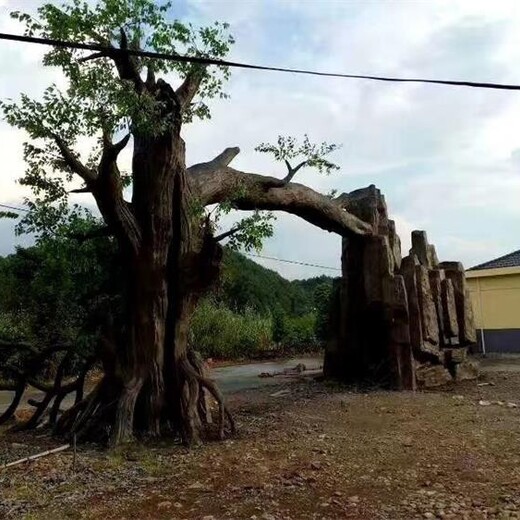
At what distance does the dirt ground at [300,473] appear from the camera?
4.61 m

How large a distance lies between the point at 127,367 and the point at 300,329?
15.3m

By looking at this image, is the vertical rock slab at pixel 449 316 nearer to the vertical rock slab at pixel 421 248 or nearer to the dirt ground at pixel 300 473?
the vertical rock slab at pixel 421 248

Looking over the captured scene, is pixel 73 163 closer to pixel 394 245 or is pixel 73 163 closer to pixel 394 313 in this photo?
pixel 394 313

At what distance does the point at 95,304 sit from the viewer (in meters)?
8.44

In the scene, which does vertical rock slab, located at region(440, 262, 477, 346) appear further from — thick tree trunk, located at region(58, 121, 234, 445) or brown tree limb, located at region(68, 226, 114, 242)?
brown tree limb, located at region(68, 226, 114, 242)

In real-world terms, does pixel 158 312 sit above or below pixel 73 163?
below

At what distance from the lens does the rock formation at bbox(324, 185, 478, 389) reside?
11.0m

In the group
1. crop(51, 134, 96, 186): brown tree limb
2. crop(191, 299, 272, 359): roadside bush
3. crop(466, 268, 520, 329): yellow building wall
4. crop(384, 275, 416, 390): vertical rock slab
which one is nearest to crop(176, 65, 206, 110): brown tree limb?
crop(51, 134, 96, 186): brown tree limb

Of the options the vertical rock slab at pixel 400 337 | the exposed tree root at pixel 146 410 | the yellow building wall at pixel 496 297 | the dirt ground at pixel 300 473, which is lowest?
the dirt ground at pixel 300 473

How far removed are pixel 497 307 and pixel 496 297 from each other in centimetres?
28

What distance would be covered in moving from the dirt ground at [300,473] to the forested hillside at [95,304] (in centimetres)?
193

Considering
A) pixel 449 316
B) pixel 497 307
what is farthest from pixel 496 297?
Answer: pixel 449 316

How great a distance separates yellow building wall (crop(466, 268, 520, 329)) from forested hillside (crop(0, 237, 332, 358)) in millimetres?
4251

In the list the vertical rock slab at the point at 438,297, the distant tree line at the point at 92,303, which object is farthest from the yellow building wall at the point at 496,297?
the vertical rock slab at the point at 438,297
